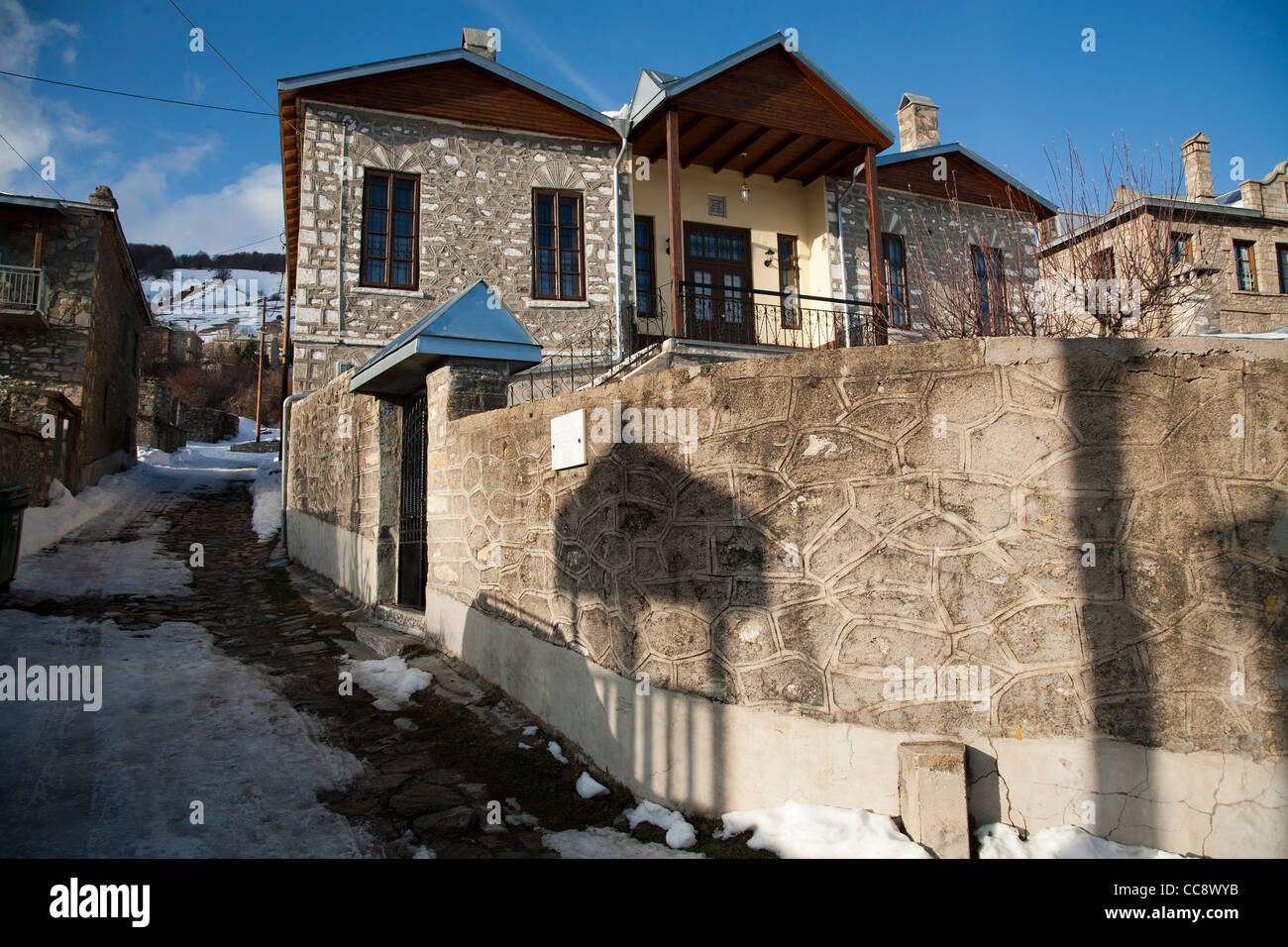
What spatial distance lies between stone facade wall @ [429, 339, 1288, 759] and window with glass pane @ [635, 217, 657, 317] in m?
10.7

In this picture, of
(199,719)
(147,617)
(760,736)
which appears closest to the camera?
(760,736)

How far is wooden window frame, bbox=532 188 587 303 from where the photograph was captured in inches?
500

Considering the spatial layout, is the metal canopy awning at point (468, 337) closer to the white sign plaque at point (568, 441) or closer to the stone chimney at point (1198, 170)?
the white sign plaque at point (568, 441)

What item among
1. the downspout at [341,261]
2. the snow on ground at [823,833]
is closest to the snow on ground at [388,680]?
the snow on ground at [823,833]

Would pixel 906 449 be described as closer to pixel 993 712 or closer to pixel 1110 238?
pixel 993 712

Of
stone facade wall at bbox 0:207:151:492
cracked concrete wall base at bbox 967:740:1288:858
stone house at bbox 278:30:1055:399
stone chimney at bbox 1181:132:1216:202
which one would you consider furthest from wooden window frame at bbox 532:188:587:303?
stone chimney at bbox 1181:132:1216:202

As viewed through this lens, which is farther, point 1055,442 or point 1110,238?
point 1110,238

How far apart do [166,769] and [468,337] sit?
11.0ft

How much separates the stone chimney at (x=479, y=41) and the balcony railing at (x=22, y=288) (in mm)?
9405

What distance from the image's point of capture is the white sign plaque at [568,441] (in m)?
3.88

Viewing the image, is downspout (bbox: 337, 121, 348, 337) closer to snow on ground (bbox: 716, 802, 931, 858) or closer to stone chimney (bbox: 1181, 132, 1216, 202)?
snow on ground (bbox: 716, 802, 931, 858)
